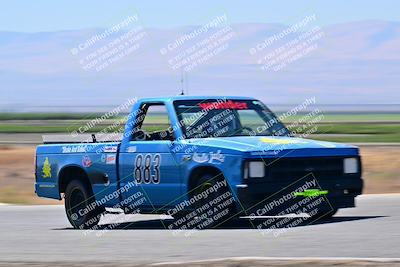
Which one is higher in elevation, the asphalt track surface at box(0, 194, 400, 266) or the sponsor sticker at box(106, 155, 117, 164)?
the sponsor sticker at box(106, 155, 117, 164)

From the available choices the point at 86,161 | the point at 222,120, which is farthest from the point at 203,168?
the point at 86,161

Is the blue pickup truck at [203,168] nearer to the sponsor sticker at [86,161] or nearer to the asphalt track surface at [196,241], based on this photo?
the sponsor sticker at [86,161]

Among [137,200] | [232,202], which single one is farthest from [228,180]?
[137,200]

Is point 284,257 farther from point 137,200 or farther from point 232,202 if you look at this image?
point 137,200

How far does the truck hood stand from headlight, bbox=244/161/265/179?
110 mm

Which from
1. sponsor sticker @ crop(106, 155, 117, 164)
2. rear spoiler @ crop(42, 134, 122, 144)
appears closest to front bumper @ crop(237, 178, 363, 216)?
sponsor sticker @ crop(106, 155, 117, 164)

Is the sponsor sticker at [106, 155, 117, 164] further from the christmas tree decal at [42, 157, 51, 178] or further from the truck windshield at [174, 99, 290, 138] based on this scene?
the christmas tree decal at [42, 157, 51, 178]

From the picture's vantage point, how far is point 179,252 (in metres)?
12.0

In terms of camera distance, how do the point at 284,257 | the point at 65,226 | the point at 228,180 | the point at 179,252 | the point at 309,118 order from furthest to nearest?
the point at 309,118
the point at 65,226
the point at 228,180
the point at 179,252
the point at 284,257

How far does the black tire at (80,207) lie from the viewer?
15672 mm

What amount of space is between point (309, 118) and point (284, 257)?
30.5 feet

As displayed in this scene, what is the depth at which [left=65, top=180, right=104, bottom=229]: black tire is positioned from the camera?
51.4 ft

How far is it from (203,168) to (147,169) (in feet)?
3.11

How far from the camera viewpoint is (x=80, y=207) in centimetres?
1585
